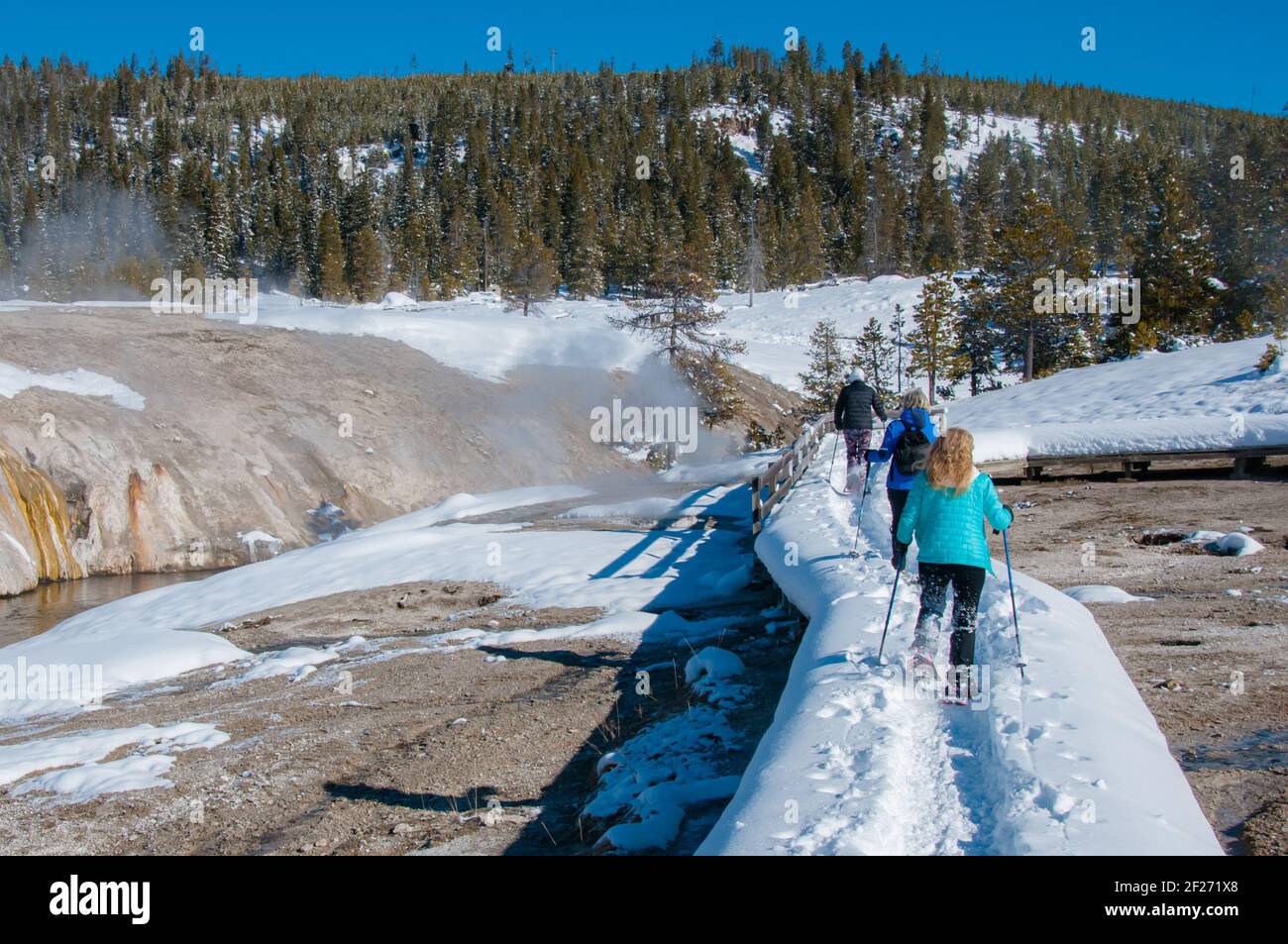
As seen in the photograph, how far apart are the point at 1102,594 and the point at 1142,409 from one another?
473 inches

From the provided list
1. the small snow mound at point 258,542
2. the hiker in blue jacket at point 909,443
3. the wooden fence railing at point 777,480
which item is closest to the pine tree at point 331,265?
the small snow mound at point 258,542

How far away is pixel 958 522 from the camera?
20.7 ft

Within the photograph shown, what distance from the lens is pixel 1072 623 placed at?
727cm

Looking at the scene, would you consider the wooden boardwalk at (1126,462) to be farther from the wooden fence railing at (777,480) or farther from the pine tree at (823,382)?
the pine tree at (823,382)

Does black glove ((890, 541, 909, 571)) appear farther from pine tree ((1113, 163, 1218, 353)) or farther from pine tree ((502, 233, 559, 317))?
pine tree ((502, 233, 559, 317))

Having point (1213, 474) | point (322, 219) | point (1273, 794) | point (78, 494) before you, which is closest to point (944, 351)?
point (1213, 474)

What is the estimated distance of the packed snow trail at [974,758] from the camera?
4.30 meters

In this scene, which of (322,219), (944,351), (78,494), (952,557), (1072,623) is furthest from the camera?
(322,219)

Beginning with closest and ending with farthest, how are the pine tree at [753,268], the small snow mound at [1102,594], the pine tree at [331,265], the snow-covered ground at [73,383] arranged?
the small snow mound at [1102,594] → the snow-covered ground at [73,383] → the pine tree at [331,265] → the pine tree at [753,268]

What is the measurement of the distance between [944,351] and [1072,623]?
42.3 meters

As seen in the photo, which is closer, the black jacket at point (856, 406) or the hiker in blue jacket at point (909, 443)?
the hiker in blue jacket at point (909, 443)

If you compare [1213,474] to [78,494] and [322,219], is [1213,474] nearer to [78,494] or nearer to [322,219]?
[78,494]

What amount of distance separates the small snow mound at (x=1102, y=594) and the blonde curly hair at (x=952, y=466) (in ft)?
13.6

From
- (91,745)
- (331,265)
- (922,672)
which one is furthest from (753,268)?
(922,672)
